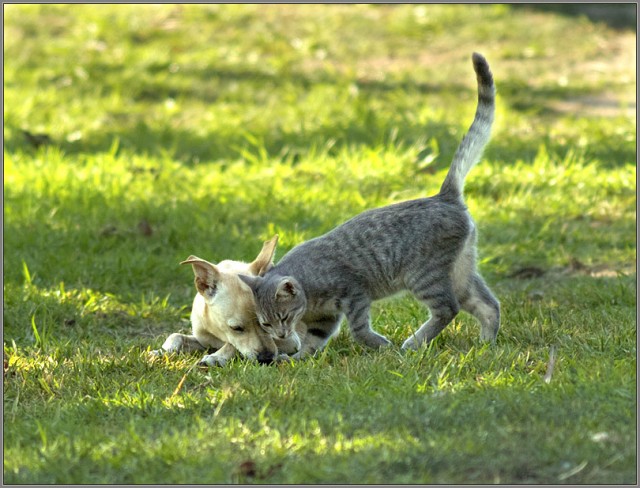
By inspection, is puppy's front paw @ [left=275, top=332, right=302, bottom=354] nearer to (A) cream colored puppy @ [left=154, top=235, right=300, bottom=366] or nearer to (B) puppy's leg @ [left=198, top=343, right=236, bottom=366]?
(A) cream colored puppy @ [left=154, top=235, right=300, bottom=366]

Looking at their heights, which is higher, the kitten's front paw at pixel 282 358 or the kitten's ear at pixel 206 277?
the kitten's ear at pixel 206 277

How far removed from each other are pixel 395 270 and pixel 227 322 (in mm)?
1051

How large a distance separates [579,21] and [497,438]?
10.1 m

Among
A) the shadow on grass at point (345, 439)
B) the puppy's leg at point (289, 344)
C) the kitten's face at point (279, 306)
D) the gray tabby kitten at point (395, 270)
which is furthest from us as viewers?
the gray tabby kitten at point (395, 270)

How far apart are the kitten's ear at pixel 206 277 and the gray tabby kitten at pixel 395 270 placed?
178 mm

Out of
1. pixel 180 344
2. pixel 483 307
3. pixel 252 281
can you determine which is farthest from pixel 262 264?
pixel 483 307

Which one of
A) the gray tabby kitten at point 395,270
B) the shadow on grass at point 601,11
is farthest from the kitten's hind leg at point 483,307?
the shadow on grass at point 601,11

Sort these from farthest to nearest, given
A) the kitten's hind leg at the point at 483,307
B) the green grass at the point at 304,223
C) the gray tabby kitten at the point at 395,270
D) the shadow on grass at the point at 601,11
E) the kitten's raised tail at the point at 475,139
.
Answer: the shadow on grass at the point at 601,11 < the kitten's raised tail at the point at 475,139 < the kitten's hind leg at the point at 483,307 < the gray tabby kitten at the point at 395,270 < the green grass at the point at 304,223

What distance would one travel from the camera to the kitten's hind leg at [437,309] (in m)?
5.91

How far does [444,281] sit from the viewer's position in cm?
595

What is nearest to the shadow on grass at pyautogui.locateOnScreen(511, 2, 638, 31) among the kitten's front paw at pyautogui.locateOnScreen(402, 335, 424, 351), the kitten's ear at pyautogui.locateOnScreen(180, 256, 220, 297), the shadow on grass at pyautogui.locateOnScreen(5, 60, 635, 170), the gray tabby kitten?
the shadow on grass at pyautogui.locateOnScreen(5, 60, 635, 170)

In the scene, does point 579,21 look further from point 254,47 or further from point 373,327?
point 373,327

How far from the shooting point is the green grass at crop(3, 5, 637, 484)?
4.41 meters

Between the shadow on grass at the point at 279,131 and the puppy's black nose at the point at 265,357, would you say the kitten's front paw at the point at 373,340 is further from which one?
the shadow on grass at the point at 279,131
